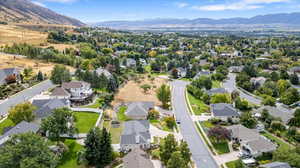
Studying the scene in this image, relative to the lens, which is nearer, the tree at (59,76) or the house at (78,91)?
the house at (78,91)

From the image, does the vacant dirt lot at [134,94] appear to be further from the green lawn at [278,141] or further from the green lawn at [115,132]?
the green lawn at [278,141]

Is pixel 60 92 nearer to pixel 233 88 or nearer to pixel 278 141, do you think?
pixel 278 141

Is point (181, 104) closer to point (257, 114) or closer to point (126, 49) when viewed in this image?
point (257, 114)

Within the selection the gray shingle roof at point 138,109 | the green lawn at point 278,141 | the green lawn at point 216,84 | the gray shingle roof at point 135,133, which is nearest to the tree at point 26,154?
the gray shingle roof at point 135,133

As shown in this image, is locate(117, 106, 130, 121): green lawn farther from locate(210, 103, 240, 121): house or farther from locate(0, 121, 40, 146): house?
locate(210, 103, 240, 121): house

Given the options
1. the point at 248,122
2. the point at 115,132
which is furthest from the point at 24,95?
the point at 248,122

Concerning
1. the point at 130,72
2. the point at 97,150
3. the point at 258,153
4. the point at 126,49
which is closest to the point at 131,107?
the point at 97,150
